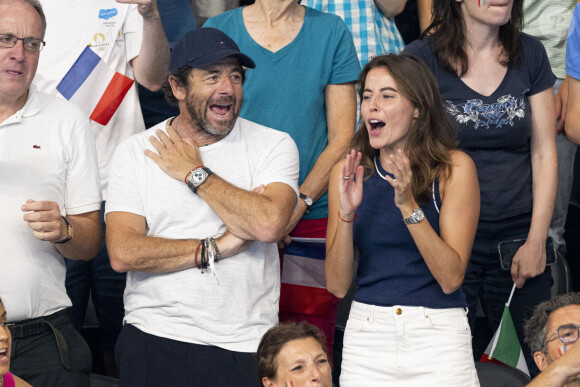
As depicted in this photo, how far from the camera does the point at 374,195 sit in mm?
3164

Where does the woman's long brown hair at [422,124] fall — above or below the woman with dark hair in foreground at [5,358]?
above

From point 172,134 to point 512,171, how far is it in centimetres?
130

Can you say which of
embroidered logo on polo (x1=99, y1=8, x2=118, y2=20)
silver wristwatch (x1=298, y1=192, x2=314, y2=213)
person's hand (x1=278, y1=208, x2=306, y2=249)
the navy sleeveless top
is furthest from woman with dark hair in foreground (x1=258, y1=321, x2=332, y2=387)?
embroidered logo on polo (x1=99, y1=8, x2=118, y2=20)

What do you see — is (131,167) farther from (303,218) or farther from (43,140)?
(303,218)

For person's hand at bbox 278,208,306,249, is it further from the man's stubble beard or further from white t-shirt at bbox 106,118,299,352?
the man's stubble beard

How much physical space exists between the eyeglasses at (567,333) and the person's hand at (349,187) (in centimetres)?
85

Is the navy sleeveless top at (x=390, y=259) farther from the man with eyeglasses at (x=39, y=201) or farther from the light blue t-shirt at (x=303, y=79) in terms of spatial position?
the man with eyeglasses at (x=39, y=201)

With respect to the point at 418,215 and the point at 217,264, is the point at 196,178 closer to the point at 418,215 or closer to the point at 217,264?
the point at 217,264

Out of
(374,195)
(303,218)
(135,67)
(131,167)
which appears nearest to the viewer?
(374,195)

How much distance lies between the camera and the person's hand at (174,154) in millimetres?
3334

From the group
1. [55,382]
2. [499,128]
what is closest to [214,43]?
[499,128]

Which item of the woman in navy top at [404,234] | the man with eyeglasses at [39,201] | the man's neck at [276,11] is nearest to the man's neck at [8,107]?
the man with eyeglasses at [39,201]

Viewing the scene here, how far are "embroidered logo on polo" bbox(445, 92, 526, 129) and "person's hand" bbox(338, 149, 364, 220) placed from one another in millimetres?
617

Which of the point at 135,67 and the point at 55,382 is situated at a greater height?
the point at 135,67
